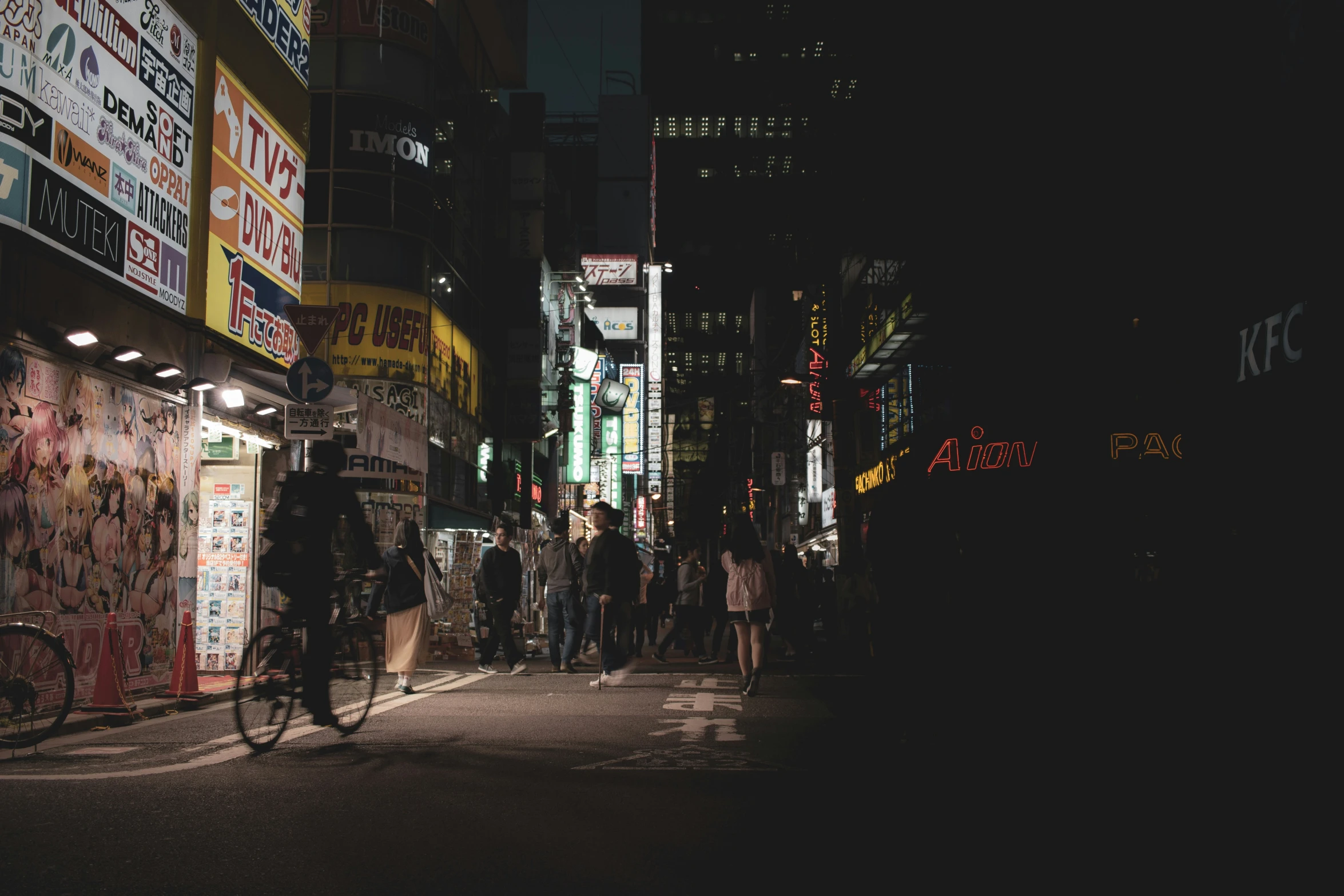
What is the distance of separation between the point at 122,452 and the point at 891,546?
25.1 feet

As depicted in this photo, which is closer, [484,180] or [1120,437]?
[1120,437]

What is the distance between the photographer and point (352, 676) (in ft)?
25.2

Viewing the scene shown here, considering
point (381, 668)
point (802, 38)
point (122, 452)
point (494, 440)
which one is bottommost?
point (381, 668)

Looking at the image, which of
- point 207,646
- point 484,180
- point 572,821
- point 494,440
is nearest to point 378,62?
point 484,180

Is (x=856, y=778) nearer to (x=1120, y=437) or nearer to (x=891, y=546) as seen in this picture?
(x=891, y=546)

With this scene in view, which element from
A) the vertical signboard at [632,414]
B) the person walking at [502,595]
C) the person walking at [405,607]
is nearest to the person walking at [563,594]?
the person walking at [502,595]

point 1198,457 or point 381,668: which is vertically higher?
point 1198,457

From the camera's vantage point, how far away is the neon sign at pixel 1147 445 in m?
17.2

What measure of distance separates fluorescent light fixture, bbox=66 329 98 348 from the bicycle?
3.92 m

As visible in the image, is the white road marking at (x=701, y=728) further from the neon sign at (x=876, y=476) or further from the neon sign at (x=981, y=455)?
the neon sign at (x=876, y=476)

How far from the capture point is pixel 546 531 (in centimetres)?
4256

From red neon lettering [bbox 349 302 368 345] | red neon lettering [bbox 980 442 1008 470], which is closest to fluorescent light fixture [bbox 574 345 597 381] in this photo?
red neon lettering [bbox 349 302 368 345]

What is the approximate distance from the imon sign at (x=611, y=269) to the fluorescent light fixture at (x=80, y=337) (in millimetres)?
60145

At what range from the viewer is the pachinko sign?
43.7 feet
